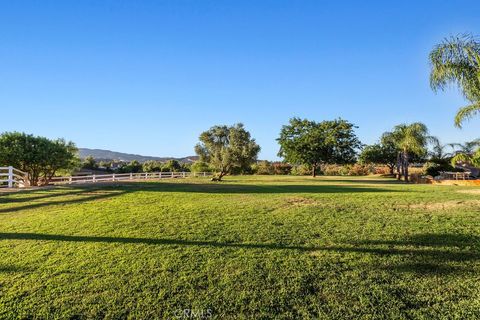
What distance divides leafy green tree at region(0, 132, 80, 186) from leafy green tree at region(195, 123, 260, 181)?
13962 millimetres

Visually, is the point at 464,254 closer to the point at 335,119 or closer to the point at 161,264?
the point at 161,264

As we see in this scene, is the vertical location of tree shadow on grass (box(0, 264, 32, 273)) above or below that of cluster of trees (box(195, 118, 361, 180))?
below

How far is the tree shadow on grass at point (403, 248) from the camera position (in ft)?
16.5

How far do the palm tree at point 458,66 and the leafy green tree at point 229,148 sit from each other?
20511 millimetres

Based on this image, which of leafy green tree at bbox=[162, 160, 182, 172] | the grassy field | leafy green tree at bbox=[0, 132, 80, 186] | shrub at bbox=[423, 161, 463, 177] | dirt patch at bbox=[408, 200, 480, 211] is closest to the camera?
the grassy field

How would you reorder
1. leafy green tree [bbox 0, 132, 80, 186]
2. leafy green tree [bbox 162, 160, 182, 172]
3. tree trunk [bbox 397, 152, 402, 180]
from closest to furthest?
1. leafy green tree [bbox 0, 132, 80, 186]
2. tree trunk [bbox 397, 152, 402, 180]
3. leafy green tree [bbox 162, 160, 182, 172]

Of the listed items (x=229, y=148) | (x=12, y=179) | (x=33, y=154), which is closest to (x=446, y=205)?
(x=12, y=179)

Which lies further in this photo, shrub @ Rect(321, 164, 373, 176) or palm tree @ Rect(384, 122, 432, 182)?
shrub @ Rect(321, 164, 373, 176)

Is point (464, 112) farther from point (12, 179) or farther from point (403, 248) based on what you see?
point (12, 179)

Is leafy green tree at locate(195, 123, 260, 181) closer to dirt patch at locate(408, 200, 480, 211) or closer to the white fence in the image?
the white fence

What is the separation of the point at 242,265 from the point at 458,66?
11321 mm

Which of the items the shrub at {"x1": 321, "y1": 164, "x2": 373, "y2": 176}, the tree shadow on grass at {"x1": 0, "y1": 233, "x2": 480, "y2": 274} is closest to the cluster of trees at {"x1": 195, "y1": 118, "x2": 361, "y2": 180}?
the shrub at {"x1": 321, "y1": 164, "x2": 373, "y2": 176}

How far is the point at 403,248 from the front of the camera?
5.76 meters

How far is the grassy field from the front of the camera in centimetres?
401
